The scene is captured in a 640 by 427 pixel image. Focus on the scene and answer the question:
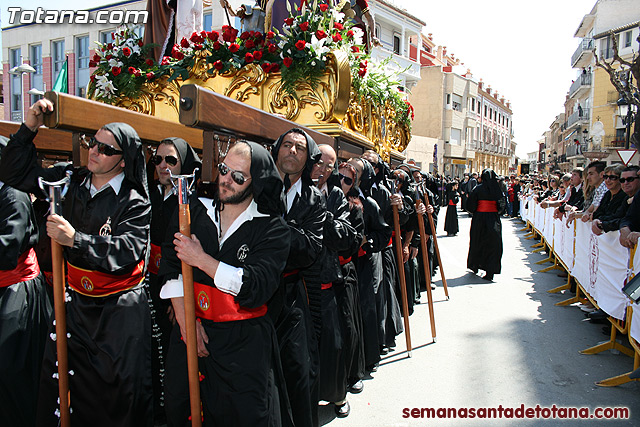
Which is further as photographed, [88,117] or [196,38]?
[196,38]

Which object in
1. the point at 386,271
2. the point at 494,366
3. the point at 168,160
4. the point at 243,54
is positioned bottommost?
the point at 494,366

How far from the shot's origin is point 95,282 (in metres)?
2.83

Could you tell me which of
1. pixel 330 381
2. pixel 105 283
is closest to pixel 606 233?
pixel 330 381

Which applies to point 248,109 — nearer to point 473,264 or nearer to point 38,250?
point 38,250

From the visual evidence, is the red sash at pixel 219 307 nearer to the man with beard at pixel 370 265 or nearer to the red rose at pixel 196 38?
the man with beard at pixel 370 265

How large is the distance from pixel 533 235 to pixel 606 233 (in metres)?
12.4

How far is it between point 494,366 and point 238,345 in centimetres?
354

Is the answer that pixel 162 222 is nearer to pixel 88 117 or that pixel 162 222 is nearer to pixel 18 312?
pixel 88 117

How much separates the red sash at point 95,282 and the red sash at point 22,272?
1.50 feet

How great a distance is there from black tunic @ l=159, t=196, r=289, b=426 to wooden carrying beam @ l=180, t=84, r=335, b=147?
1.61 ft

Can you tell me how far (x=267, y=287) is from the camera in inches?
97.3

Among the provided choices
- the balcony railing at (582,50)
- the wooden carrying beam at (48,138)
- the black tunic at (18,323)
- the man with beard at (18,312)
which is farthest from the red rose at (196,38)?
the balcony railing at (582,50)

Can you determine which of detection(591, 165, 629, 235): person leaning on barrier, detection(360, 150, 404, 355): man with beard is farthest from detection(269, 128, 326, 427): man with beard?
detection(591, 165, 629, 235): person leaning on barrier

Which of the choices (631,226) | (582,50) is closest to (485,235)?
(631,226)
